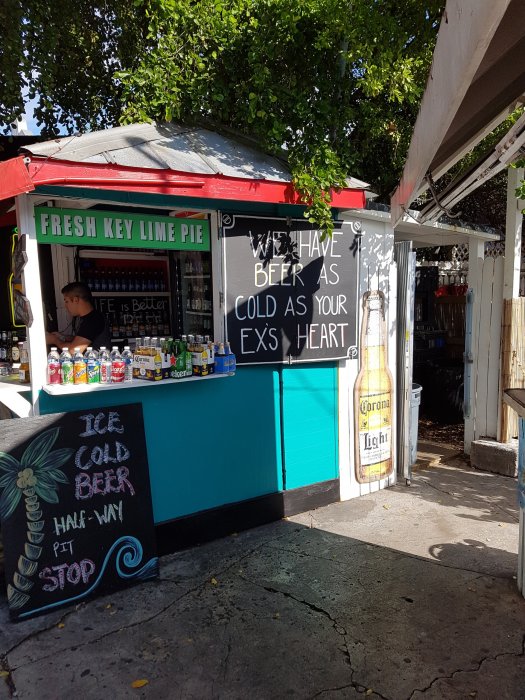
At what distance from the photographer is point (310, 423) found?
5055 millimetres

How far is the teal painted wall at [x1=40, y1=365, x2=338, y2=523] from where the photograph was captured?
13.6 ft

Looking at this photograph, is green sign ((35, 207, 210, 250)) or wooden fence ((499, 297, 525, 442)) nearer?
green sign ((35, 207, 210, 250))

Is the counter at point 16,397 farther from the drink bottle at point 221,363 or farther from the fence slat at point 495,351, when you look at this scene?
the fence slat at point 495,351

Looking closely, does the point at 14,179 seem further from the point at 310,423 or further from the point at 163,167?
the point at 310,423

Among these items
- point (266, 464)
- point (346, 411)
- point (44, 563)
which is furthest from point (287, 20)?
point (44, 563)

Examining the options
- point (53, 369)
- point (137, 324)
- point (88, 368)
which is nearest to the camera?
point (53, 369)

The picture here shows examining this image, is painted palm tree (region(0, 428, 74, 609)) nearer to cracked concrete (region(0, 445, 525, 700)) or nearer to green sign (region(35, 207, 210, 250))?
cracked concrete (region(0, 445, 525, 700))

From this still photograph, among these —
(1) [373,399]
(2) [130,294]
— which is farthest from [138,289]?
(1) [373,399]

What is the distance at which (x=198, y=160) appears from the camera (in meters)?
4.16

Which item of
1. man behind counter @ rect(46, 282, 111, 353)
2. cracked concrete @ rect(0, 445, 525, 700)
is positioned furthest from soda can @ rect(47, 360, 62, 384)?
cracked concrete @ rect(0, 445, 525, 700)

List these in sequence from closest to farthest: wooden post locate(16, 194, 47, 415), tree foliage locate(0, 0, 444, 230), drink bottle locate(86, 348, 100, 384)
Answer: wooden post locate(16, 194, 47, 415) → drink bottle locate(86, 348, 100, 384) → tree foliage locate(0, 0, 444, 230)

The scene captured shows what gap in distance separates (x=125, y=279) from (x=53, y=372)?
2888 millimetres

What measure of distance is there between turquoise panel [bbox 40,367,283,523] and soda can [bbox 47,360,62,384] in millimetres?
116

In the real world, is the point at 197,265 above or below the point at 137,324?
above
